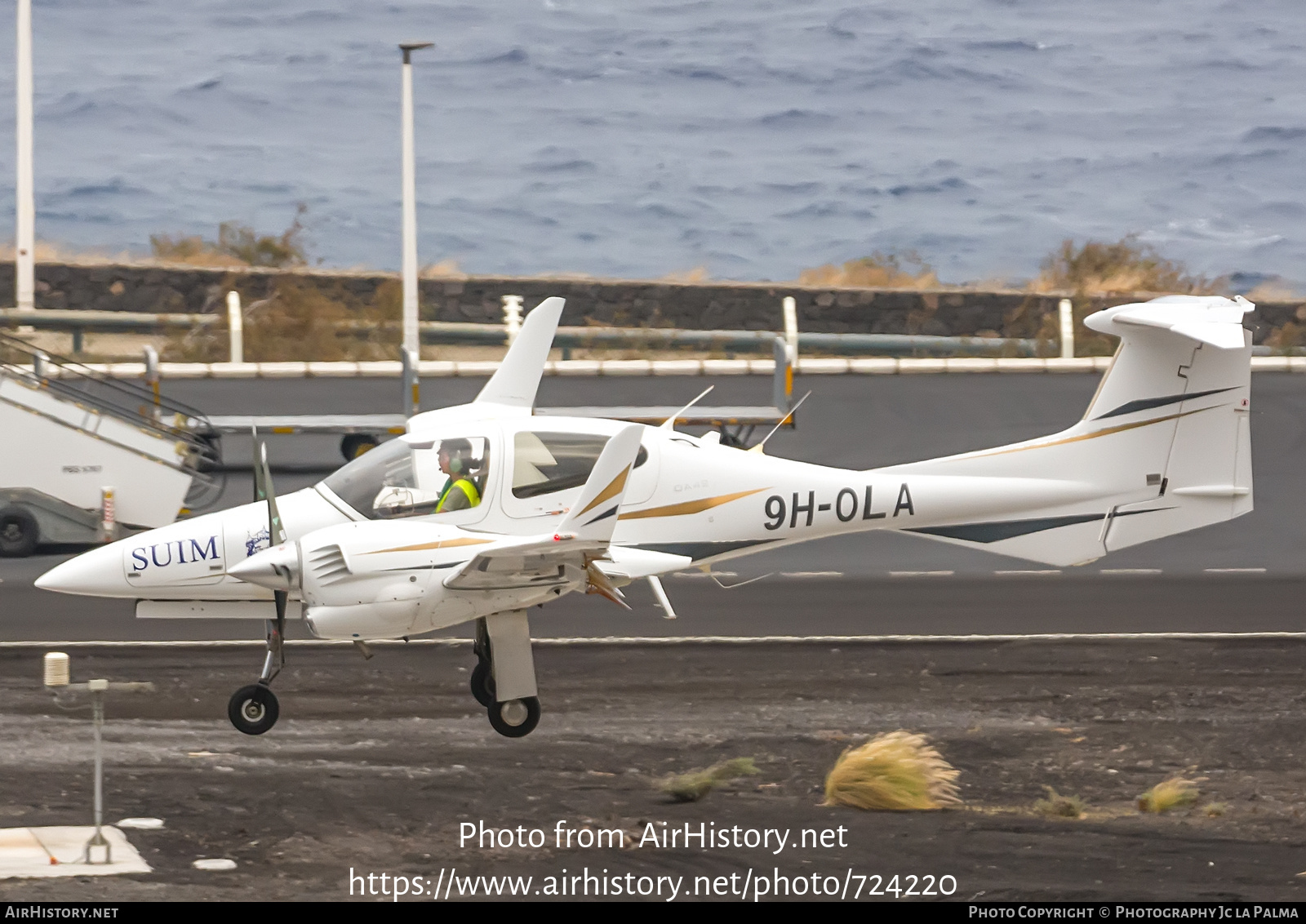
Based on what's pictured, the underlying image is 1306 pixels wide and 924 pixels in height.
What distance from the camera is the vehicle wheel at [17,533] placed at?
26078 millimetres

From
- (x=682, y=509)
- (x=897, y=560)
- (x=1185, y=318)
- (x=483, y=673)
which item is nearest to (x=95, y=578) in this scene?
(x=483, y=673)

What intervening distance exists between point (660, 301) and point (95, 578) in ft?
79.1

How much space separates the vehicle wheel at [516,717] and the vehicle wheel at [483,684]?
0.44 m

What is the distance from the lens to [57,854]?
15.3 m

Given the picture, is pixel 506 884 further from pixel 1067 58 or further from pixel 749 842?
pixel 1067 58

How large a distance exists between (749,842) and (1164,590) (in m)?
11.3

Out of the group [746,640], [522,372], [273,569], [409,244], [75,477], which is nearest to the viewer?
[273,569]

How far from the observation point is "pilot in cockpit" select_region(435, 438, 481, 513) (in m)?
16.6

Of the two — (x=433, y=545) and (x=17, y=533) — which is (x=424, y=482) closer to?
(x=433, y=545)

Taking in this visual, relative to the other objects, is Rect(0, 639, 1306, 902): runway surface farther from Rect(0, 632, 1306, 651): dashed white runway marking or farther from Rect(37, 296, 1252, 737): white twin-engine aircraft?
Rect(37, 296, 1252, 737): white twin-engine aircraft

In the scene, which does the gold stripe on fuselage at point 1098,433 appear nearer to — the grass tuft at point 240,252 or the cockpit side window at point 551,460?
the cockpit side window at point 551,460

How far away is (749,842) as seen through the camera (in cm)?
1625

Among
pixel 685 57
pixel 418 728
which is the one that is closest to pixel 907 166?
pixel 685 57

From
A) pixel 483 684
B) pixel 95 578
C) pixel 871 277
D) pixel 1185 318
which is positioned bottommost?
pixel 483 684
